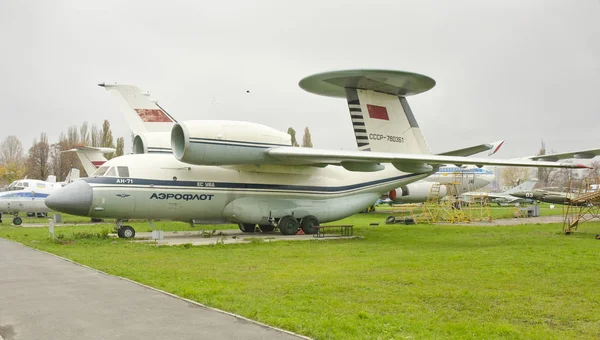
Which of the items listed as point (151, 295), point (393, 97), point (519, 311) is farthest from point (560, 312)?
point (393, 97)

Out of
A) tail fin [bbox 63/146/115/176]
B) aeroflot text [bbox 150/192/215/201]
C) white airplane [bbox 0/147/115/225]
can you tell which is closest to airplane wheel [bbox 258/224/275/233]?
aeroflot text [bbox 150/192/215/201]

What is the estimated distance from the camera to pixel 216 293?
8.20m

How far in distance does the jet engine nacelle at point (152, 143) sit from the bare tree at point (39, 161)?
53.8 m

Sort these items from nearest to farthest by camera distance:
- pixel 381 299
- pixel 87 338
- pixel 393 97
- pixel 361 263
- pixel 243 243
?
pixel 87 338
pixel 381 299
pixel 361 263
pixel 243 243
pixel 393 97

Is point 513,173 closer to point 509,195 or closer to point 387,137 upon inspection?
point 509,195

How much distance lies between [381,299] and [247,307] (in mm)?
2113

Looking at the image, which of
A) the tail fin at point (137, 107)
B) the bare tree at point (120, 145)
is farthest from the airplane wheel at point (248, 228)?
the bare tree at point (120, 145)

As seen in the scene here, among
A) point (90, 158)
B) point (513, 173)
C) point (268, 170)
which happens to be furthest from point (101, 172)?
point (513, 173)

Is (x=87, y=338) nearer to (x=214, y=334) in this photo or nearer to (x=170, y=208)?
(x=214, y=334)

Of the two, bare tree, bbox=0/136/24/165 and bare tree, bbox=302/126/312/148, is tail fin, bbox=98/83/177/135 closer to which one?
bare tree, bbox=302/126/312/148

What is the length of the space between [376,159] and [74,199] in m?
10.4

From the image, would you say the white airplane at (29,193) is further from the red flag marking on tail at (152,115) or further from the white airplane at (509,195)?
the white airplane at (509,195)

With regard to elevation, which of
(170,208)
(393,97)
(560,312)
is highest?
(393,97)

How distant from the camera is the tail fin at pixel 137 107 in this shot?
86.7 feet
